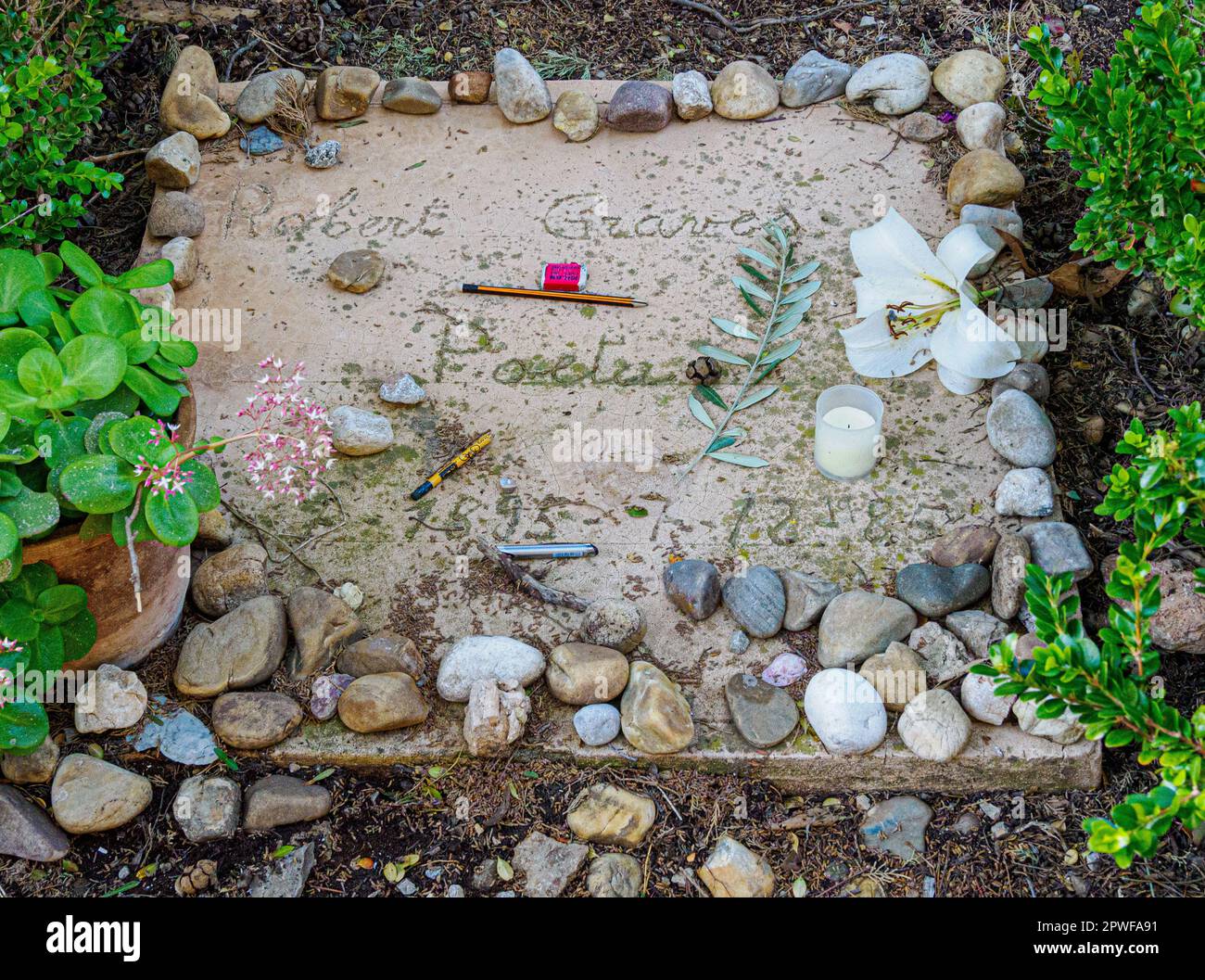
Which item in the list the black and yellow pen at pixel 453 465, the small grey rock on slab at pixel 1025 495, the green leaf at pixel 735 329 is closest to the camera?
the small grey rock on slab at pixel 1025 495

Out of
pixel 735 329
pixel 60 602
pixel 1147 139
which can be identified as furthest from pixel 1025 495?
pixel 60 602

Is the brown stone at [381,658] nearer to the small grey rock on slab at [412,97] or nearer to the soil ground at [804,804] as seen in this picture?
the soil ground at [804,804]

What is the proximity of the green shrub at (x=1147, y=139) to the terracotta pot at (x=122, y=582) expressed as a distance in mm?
2189

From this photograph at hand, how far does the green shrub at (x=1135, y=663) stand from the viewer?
176 cm

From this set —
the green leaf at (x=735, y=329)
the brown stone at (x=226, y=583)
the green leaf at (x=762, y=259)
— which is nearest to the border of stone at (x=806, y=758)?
the brown stone at (x=226, y=583)

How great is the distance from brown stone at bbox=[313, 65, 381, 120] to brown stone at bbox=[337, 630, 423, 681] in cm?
234

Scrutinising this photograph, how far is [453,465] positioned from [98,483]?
1.08m

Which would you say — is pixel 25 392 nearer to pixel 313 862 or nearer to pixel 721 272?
pixel 313 862

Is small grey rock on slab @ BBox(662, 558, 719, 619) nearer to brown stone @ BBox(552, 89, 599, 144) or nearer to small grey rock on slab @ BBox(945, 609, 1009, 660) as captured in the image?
small grey rock on slab @ BBox(945, 609, 1009, 660)

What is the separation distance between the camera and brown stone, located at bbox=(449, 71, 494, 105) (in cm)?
419

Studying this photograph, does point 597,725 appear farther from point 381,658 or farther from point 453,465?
point 453,465

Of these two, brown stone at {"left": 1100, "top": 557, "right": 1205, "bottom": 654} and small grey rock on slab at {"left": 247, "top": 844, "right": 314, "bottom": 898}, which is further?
brown stone at {"left": 1100, "top": 557, "right": 1205, "bottom": 654}

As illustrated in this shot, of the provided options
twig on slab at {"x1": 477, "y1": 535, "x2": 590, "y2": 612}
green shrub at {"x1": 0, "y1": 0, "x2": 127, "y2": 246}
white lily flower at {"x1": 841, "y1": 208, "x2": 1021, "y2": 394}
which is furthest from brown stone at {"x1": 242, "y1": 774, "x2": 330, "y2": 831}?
white lily flower at {"x1": 841, "y1": 208, "x2": 1021, "y2": 394}

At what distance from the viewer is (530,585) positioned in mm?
2811
